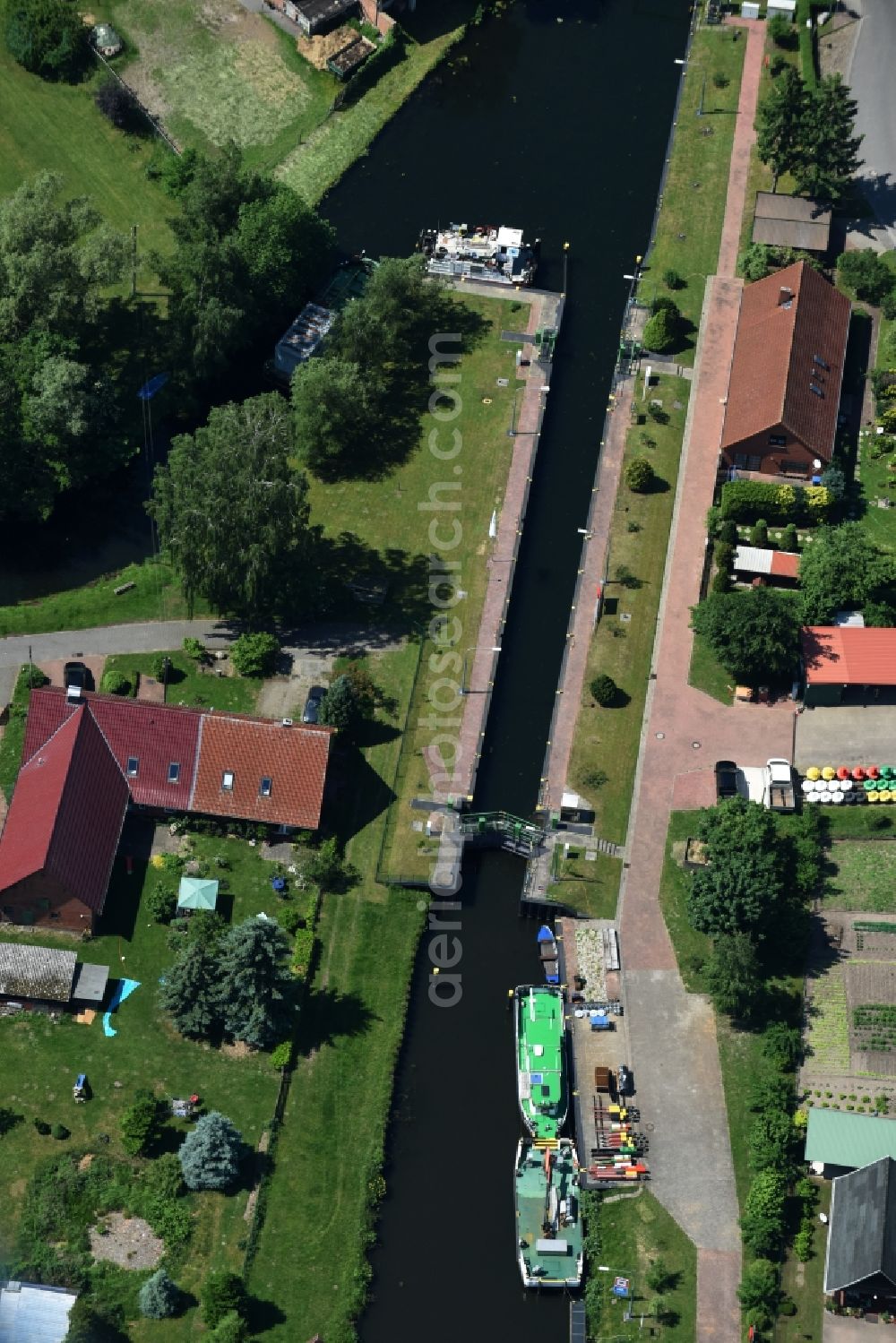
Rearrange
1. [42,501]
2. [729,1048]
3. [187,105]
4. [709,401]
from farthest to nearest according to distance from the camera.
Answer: [187,105] < [709,401] < [42,501] < [729,1048]

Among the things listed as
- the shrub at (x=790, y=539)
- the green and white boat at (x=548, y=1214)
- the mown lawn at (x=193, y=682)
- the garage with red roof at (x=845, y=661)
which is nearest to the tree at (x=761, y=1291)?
the green and white boat at (x=548, y=1214)

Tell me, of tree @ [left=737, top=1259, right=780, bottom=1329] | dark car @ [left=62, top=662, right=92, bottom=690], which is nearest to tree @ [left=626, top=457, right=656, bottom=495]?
dark car @ [left=62, top=662, right=92, bottom=690]

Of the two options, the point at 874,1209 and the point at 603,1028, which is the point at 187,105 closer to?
the point at 603,1028

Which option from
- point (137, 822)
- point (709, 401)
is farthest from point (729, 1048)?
point (709, 401)

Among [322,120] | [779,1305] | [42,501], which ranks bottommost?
[779,1305]

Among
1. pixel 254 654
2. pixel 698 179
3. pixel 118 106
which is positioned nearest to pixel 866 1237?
pixel 254 654

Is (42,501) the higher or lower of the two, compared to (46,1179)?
higher

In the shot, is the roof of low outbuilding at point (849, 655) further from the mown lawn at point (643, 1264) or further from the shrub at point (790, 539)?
the mown lawn at point (643, 1264)
